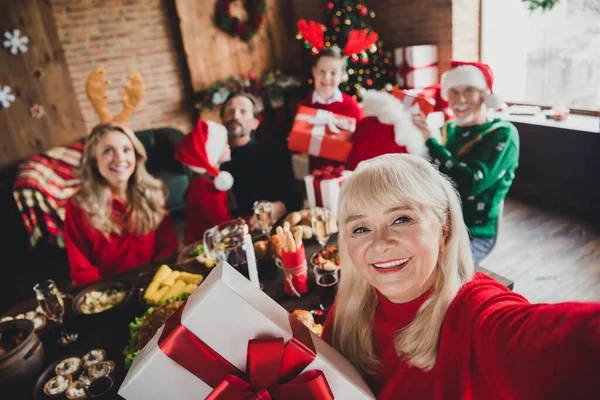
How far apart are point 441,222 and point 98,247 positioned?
1.91m

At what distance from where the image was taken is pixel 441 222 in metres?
0.89

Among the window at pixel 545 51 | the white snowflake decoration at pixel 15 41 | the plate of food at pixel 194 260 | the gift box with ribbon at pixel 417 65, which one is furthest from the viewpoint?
the gift box with ribbon at pixel 417 65

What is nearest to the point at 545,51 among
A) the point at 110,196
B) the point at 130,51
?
the point at 110,196

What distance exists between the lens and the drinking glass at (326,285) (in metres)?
1.37

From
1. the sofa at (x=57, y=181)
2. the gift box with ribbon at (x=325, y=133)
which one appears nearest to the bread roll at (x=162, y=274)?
the gift box with ribbon at (x=325, y=133)

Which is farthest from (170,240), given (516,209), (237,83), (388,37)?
(388,37)

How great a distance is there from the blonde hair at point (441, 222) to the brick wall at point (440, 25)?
443 cm

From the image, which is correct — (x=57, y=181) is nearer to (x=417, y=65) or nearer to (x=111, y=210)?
(x=111, y=210)

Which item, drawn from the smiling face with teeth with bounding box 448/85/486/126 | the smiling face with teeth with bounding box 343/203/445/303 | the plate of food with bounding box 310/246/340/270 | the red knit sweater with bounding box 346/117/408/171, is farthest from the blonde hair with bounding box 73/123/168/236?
the smiling face with teeth with bounding box 448/85/486/126

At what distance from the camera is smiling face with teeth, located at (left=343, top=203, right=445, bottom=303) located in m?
0.85

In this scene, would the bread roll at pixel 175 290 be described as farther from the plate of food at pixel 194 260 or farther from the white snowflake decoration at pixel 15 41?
the white snowflake decoration at pixel 15 41

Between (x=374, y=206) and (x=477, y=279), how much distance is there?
28cm

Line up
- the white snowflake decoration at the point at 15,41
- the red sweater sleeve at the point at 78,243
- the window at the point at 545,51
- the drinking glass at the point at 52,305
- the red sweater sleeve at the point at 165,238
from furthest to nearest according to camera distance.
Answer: the white snowflake decoration at the point at 15,41, the window at the point at 545,51, the red sweater sleeve at the point at 165,238, the red sweater sleeve at the point at 78,243, the drinking glass at the point at 52,305

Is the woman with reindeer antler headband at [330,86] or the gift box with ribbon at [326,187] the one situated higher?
the woman with reindeer antler headband at [330,86]
